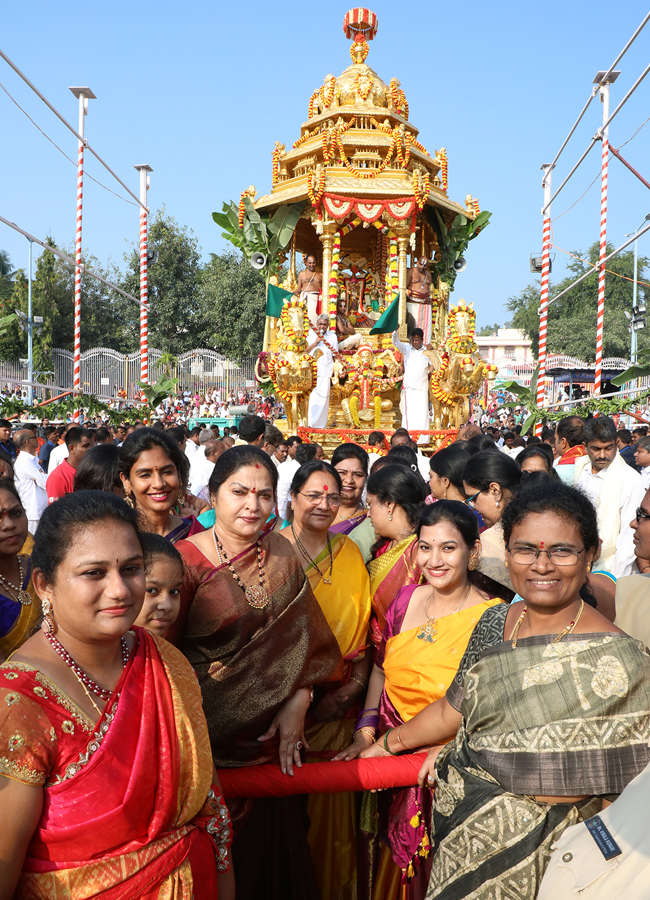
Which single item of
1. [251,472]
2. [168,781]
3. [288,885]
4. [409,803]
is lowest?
[288,885]

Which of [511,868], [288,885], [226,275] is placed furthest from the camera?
[226,275]

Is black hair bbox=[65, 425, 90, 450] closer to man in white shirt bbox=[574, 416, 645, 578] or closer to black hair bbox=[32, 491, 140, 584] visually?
man in white shirt bbox=[574, 416, 645, 578]

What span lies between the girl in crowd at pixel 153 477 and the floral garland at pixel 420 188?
11.7m

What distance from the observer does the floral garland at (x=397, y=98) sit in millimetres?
15359

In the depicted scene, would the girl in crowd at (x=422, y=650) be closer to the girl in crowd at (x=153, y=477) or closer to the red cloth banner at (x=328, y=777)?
the red cloth banner at (x=328, y=777)

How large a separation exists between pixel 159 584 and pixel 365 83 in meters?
15.1

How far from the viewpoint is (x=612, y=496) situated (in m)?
5.33

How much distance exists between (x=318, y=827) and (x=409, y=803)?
46cm

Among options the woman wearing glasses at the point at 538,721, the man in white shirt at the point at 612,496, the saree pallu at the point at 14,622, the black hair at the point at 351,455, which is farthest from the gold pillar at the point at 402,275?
the woman wearing glasses at the point at 538,721

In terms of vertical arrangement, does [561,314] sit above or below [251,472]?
above

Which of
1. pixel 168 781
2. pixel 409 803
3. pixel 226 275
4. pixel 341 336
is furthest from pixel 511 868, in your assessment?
pixel 226 275

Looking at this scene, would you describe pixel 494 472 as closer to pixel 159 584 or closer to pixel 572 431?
pixel 159 584

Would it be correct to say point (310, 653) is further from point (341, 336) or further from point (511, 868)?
point (341, 336)

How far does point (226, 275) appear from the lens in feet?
107
